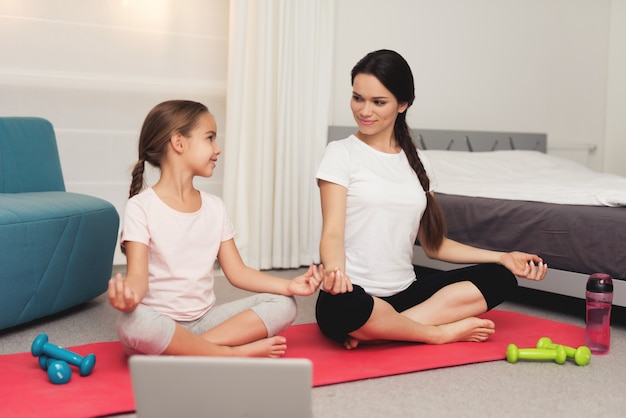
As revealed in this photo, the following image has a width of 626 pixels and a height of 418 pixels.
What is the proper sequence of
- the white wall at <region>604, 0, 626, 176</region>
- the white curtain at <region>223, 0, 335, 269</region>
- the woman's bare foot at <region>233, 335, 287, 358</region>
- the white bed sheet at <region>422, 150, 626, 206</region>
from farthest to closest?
the white wall at <region>604, 0, 626, 176</region> → the white curtain at <region>223, 0, 335, 269</region> → the white bed sheet at <region>422, 150, 626, 206</region> → the woman's bare foot at <region>233, 335, 287, 358</region>

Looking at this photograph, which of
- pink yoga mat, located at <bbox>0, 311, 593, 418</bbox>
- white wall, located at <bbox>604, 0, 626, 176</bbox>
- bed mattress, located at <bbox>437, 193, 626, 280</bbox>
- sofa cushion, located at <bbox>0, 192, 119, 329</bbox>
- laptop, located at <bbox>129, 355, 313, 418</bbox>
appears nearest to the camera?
laptop, located at <bbox>129, 355, 313, 418</bbox>

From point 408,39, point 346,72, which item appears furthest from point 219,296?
point 408,39

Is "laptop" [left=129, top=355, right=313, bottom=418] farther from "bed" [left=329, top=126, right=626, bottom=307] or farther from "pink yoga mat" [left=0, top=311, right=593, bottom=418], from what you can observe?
"bed" [left=329, top=126, right=626, bottom=307]

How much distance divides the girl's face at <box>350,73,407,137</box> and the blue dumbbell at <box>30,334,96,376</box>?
3.22 feet

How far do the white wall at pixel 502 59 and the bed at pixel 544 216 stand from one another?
80 centimetres

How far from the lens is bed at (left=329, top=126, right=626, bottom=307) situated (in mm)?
2516

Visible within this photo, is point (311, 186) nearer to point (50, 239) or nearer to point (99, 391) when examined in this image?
point (50, 239)

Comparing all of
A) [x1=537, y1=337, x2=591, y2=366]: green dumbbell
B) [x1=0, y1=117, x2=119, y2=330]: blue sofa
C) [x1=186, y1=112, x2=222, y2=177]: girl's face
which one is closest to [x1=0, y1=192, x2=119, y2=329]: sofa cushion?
[x1=0, y1=117, x2=119, y2=330]: blue sofa

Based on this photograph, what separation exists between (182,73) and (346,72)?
0.89 metres

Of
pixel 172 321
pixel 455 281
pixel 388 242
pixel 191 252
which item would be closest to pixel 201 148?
pixel 191 252

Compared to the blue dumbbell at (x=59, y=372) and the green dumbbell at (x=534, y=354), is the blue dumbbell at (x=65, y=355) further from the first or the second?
the green dumbbell at (x=534, y=354)

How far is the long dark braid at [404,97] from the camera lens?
7.01ft

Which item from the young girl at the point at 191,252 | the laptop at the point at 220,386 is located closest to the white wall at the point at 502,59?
the young girl at the point at 191,252

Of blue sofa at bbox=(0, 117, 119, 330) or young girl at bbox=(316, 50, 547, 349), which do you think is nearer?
young girl at bbox=(316, 50, 547, 349)
